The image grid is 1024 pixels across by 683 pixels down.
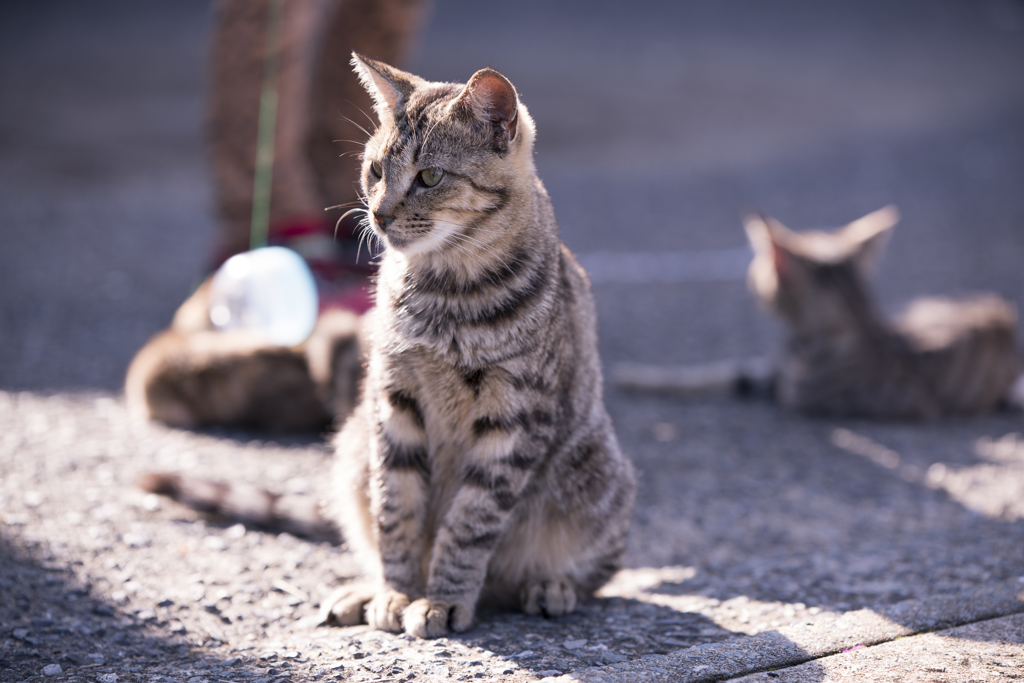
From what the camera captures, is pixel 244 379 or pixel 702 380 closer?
pixel 244 379

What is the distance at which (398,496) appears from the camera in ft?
7.03

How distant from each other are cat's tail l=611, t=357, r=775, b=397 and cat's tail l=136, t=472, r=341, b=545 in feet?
6.94

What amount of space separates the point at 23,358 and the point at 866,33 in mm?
15321

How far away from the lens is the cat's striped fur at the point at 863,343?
165 inches

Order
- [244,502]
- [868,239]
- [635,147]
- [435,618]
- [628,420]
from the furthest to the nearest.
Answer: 1. [635,147]
2. [868,239]
3. [628,420]
4. [244,502]
5. [435,618]

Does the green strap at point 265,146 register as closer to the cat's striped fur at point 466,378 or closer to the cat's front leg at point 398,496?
the cat's striped fur at point 466,378

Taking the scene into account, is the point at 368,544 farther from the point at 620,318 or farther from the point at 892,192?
the point at 892,192

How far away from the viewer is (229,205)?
4355 millimetres

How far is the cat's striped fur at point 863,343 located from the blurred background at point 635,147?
865 mm

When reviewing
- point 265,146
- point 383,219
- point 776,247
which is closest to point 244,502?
point 383,219

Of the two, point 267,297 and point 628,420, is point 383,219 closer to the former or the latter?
point 267,297

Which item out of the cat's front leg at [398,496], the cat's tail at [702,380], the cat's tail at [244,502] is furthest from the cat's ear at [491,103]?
the cat's tail at [702,380]

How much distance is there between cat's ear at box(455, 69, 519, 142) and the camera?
6.65 feet

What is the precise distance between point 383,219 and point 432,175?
0.16 meters
